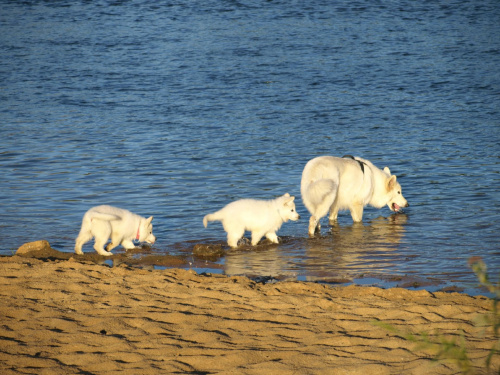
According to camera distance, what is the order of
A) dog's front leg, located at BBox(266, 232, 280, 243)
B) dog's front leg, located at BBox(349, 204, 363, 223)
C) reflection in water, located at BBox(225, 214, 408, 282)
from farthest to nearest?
dog's front leg, located at BBox(349, 204, 363, 223)
dog's front leg, located at BBox(266, 232, 280, 243)
reflection in water, located at BBox(225, 214, 408, 282)

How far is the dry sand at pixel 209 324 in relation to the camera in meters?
5.31

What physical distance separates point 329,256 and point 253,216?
1.19 metres

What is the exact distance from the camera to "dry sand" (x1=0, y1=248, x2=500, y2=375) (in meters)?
5.31

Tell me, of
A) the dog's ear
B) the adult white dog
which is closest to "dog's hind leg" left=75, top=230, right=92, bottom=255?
the adult white dog

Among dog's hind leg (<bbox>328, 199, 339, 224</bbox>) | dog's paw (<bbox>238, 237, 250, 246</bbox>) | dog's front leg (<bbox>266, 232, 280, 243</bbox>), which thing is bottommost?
dog's hind leg (<bbox>328, 199, 339, 224</bbox>)

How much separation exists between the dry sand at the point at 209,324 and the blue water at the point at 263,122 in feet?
3.72

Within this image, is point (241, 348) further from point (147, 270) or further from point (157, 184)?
point (157, 184)

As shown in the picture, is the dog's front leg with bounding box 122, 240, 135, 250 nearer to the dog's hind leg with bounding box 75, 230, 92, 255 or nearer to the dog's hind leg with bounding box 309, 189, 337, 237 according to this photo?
the dog's hind leg with bounding box 75, 230, 92, 255

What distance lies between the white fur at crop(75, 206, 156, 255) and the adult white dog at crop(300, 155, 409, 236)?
247cm

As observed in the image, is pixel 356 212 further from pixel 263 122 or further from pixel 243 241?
pixel 263 122

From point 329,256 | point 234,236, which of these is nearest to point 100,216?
point 234,236

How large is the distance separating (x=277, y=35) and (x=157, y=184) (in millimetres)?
15413

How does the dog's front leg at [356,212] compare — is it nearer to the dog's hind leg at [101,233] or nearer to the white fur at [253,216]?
the white fur at [253,216]

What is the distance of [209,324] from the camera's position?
621 centimetres
